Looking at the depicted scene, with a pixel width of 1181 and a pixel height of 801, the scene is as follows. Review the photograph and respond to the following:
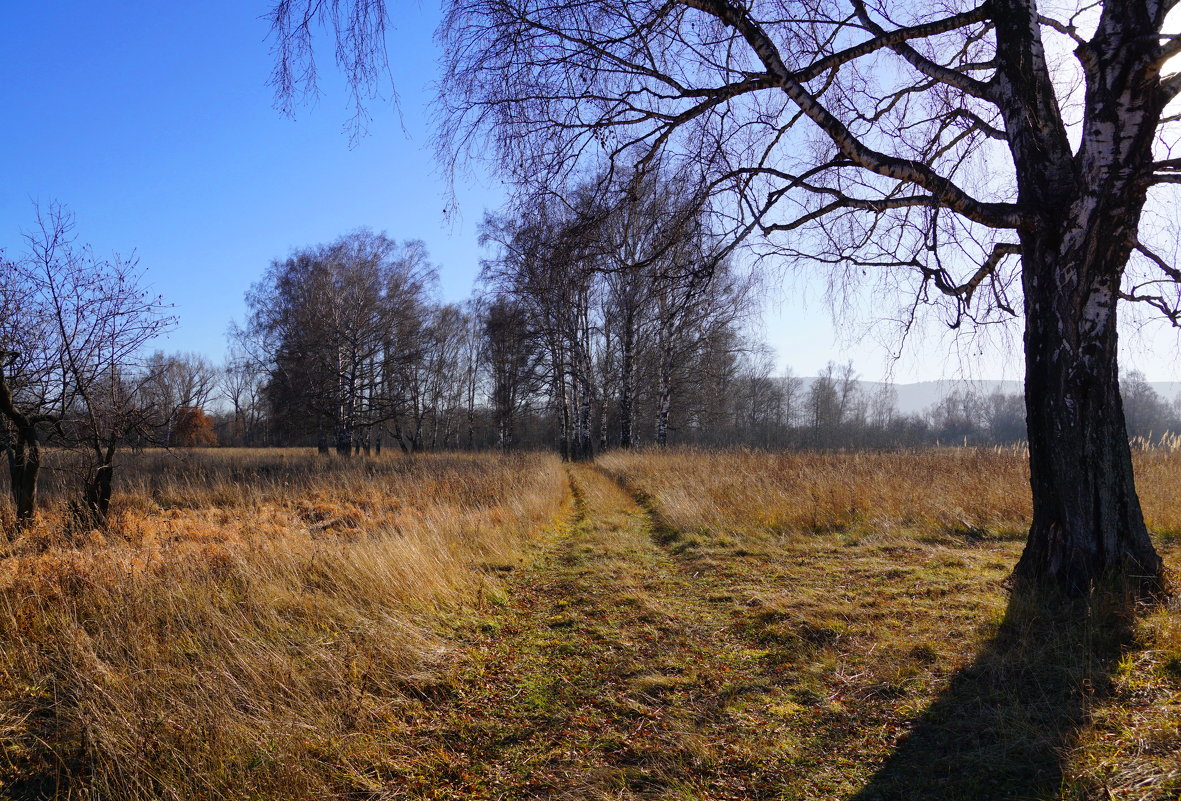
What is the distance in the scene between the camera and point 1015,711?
8.83 feet

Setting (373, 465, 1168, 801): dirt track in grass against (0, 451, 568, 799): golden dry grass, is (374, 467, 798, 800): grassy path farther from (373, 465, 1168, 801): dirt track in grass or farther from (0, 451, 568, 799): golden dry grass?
(0, 451, 568, 799): golden dry grass

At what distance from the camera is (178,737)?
8.23 feet

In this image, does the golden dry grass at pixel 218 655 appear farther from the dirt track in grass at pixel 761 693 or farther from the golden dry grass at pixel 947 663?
the golden dry grass at pixel 947 663

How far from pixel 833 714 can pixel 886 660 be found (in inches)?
28.7

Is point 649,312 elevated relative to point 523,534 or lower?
elevated

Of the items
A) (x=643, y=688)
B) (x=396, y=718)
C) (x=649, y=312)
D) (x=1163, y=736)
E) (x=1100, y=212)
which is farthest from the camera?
(x=649, y=312)

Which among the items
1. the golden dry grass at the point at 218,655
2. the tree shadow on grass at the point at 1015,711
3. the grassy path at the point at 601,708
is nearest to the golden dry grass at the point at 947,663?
the tree shadow on grass at the point at 1015,711

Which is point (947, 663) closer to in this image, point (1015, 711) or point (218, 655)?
point (1015, 711)

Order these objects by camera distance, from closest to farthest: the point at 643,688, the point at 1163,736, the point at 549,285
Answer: the point at 1163,736 < the point at 643,688 < the point at 549,285

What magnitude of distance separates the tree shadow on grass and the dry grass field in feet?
0.04

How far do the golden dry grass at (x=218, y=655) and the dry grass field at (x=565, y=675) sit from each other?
2 cm

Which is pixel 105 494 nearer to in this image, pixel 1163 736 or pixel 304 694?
pixel 304 694

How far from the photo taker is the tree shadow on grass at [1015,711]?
7.49ft

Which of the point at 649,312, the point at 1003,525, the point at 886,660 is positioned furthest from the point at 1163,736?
the point at 649,312
